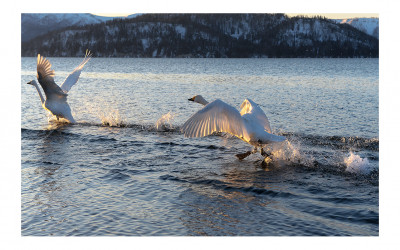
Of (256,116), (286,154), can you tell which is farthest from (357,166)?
(256,116)

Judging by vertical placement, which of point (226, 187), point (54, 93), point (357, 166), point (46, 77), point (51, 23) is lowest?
point (226, 187)

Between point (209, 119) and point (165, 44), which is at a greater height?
point (165, 44)

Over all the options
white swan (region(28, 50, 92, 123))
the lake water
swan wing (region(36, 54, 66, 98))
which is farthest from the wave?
white swan (region(28, 50, 92, 123))

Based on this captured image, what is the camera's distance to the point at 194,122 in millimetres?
9922

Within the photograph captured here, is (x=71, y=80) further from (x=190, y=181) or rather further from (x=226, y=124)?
(x=190, y=181)

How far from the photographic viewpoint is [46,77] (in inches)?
596

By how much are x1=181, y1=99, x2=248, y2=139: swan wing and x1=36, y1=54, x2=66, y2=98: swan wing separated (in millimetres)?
7268

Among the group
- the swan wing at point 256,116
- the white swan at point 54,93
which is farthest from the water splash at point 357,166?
the white swan at point 54,93

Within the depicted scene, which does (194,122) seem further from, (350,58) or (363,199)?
(350,58)

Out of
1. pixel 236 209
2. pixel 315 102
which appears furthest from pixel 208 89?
pixel 236 209

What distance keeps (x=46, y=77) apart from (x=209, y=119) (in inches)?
326

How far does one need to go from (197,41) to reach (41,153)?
46798 millimetres

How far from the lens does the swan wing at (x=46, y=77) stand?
14516 millimetres

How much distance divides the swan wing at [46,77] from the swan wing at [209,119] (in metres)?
7.27
